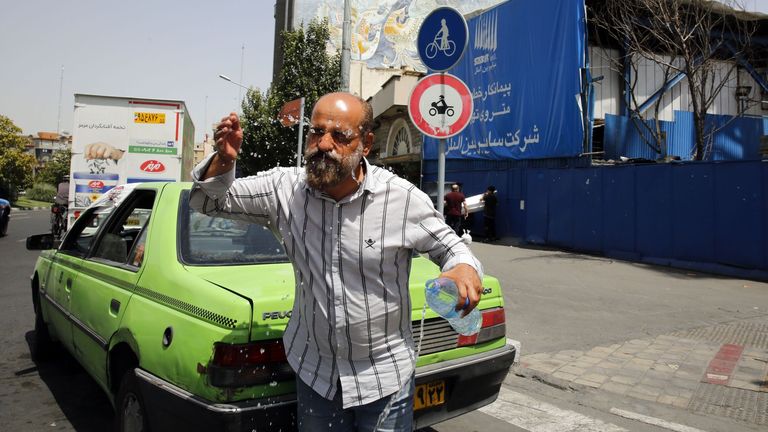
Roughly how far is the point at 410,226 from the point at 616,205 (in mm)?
12134

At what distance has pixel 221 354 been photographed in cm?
208

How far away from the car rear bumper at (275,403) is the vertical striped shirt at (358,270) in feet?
1.19

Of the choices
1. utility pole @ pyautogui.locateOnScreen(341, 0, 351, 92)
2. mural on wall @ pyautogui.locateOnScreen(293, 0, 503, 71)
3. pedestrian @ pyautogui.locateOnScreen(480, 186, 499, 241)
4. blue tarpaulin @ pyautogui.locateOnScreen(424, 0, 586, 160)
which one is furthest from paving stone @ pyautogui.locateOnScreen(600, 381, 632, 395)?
mural on wall @ pyautogui.locateOnScreen(293, 0, 503, 71)

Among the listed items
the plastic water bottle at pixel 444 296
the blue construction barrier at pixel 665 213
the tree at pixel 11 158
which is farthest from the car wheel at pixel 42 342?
the tree at pixel 11 158

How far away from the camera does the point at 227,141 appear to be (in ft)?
5.78

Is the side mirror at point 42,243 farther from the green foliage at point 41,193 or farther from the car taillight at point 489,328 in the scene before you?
the green foliage at point 41,193

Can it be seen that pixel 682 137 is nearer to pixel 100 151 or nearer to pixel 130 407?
pixel 100 151

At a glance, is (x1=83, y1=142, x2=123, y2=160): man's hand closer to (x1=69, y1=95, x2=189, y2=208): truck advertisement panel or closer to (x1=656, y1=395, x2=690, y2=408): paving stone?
(x1=69, y1=95, x2=189, y2=208): truck advertisement panel

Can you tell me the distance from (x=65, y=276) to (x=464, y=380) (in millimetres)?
2912

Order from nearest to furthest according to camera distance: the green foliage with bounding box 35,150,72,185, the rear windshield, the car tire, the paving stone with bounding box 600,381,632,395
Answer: the car tire → the rear windshield → the paving stone with bounding box 600,381,632,395 → the green foliage with bounding box 35,150,72,185

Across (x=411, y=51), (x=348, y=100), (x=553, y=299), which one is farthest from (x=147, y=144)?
(x=411, y=51)

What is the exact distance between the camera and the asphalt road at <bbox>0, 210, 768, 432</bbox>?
12.0 ft

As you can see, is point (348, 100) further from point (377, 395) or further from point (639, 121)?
point (639, 121)

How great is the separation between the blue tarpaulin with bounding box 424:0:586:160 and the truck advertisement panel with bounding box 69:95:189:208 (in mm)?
9854
